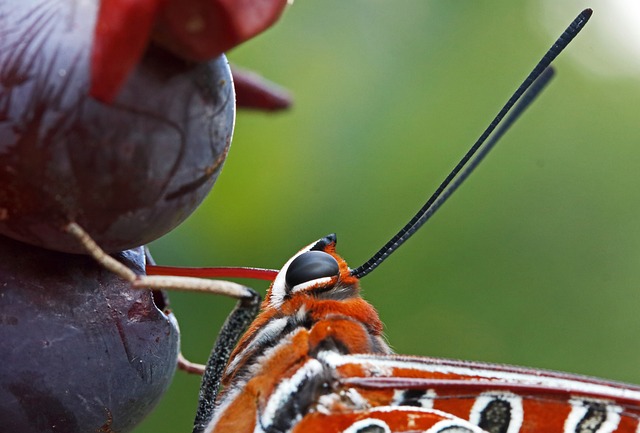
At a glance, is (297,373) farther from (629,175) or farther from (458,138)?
(629,175)

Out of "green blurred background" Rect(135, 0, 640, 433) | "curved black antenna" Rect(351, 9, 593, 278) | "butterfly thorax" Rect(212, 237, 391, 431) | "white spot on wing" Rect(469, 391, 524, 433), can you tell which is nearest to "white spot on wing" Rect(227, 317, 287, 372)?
"butterfly thorax" Rect(212, 237, 391, 431)

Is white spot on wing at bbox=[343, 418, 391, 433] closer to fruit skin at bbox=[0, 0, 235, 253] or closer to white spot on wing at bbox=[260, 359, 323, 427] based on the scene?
white spot on wing at bbox=[260, 359, 323, 427]

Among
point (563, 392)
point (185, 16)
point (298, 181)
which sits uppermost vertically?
point (185, 16)

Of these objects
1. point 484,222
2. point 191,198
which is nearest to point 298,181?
point 484,222

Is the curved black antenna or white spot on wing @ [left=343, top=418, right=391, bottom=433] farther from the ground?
the curved black antenna

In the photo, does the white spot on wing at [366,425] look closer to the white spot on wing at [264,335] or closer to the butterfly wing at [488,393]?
the butterfly wing at [488,393]

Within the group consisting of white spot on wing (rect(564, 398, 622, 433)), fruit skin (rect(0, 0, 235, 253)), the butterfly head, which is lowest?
the butterfly head

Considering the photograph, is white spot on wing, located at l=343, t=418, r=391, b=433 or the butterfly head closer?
white spot on wing, located at l=343, t=418, r=391, b=433

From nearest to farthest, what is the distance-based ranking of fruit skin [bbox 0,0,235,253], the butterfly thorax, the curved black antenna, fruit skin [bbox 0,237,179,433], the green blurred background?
fruit skin [bbox 0,0,235,253], fruit skin [bbox 0,237,179,433], the curved black antenna, the butterfly thorax, the green blurred background
